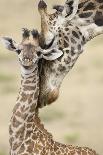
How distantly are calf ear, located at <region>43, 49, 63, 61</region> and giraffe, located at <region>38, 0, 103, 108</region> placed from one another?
0.33 feet

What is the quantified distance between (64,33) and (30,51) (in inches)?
39.4

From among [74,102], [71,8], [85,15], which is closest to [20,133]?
[71,8]

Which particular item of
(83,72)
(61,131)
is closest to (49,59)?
(61,131)

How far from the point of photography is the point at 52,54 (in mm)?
12445

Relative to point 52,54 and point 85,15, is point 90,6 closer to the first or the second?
point 85,15

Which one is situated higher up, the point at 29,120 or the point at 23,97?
the point at 23,97

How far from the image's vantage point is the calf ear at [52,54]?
12391mm

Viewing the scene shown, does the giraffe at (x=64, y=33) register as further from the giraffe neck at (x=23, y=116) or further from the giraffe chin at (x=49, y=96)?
the giraffe neck at (x=23, y=116)

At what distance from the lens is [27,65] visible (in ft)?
39.6

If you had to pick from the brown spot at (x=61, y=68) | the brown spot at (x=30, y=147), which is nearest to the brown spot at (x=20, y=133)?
the brown spot at (x=30, y=147)

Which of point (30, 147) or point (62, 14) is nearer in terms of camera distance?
point (30, 147)

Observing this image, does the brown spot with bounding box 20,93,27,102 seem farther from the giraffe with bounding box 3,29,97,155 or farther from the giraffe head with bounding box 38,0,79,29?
the giraffe head with bounding box 38,0,79,29

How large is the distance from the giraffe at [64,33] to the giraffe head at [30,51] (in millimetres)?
133

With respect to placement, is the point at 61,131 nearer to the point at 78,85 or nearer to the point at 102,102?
the point at 102,102
